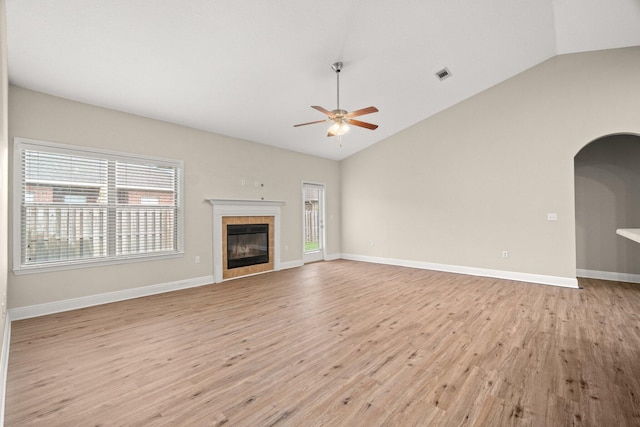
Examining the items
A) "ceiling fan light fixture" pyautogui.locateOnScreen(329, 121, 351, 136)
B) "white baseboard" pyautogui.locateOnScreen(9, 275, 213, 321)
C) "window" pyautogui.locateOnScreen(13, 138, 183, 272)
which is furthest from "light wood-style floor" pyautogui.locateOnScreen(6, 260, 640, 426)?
"ceiling fan light fixture" pyautogui.locateOnScreen(329, 121, 351, 136)

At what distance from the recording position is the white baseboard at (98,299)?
142 inches

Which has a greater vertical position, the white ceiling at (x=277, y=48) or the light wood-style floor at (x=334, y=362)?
the white ceiling at (x=277, y=48)

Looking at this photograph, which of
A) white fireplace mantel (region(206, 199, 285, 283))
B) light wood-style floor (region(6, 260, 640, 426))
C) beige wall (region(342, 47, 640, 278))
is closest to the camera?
light wood-style floor (region(6, 260, 640, 426))

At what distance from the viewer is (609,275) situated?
5355mm

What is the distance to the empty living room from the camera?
84.0 inches

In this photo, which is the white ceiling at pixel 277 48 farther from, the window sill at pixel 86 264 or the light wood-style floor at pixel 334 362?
the light wood-style floor at pixel 334 362

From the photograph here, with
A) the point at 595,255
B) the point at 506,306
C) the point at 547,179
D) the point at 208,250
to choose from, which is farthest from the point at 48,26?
the point at 595,255

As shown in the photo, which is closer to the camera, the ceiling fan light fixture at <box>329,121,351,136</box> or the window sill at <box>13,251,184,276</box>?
the window sill at <box>13,251,184,276</box>

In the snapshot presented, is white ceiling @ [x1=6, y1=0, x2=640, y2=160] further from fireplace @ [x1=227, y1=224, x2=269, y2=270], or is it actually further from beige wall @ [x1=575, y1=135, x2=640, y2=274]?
fireplace @ [x1=227, y1=224, x2=269, y2=270]

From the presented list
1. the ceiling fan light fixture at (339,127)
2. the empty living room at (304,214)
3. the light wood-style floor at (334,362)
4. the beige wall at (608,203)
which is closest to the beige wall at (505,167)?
the empty living room at (304,214)

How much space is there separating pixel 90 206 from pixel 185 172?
1462 millimetres

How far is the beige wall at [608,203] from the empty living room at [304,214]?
0.12 feet

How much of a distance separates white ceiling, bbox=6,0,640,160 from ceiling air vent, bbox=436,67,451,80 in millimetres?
84

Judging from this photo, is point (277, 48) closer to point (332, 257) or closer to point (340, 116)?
point (340, 116)
